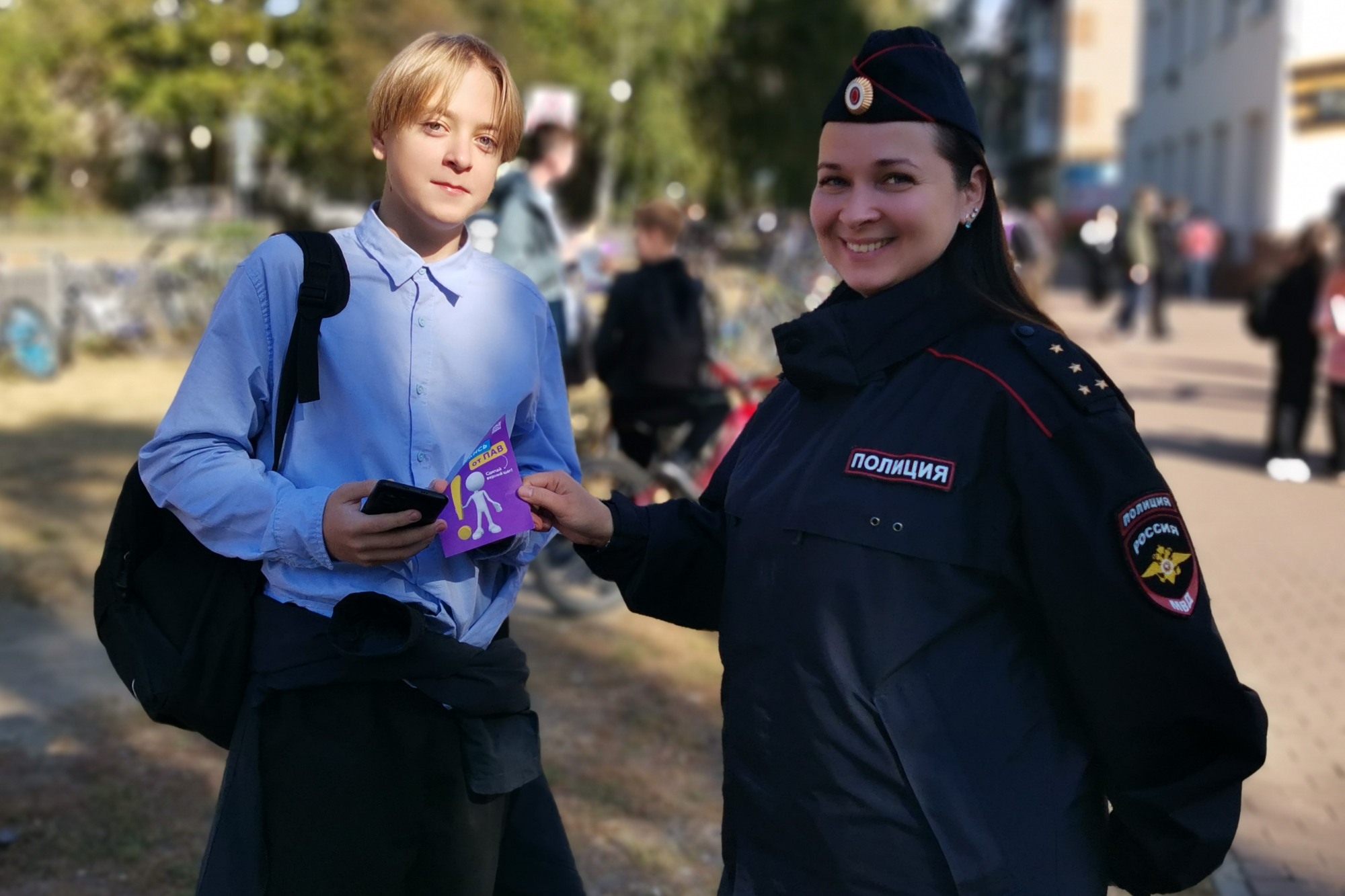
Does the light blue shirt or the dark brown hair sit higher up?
the dark brown hair

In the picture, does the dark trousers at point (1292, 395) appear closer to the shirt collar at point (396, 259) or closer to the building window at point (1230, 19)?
the shirt collar at point (396, 259)

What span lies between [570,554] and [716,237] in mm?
16257

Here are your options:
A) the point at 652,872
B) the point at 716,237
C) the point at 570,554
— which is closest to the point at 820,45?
the point at 716,237

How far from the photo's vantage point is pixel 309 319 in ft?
7.23

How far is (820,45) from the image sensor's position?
106ft

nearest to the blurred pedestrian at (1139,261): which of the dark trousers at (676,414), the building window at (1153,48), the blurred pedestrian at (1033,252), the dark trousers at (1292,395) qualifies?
the blurred pedestrian at (1033,252)

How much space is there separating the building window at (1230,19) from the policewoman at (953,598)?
94.3 feet

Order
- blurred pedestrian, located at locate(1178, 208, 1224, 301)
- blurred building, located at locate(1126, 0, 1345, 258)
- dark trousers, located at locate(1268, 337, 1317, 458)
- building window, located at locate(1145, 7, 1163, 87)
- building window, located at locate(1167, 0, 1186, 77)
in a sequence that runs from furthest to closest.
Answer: building window, located at locate(1145, 7, 1163, 87), building window, located at locate(1167, 0, 1186, 77), blurred pedestrian, located at locate(1178, 208, 1224, 301), blurred building, located at locate(1126, 0, 1345, 258), dark trousers, located at locate(1268, 337, 1317, 458)

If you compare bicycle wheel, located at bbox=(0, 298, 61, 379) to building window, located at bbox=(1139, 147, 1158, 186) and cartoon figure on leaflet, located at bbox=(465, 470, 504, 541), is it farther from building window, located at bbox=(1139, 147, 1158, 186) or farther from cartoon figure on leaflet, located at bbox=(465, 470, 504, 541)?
building window, located at bbox=(1139, 147, 1158, 186)

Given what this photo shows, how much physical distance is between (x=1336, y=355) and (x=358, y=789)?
30.4ft

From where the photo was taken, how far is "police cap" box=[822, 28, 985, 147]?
1.97 metres

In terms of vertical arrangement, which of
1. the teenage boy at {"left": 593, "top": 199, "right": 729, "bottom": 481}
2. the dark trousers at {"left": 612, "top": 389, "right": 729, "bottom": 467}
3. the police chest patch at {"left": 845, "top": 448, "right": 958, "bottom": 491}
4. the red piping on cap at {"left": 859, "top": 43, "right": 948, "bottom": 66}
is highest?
the red piping on cap at {"left": 859, "top": 43, "right": 948, "bottom": 66}

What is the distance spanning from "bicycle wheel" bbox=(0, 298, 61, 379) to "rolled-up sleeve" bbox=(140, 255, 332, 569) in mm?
12294

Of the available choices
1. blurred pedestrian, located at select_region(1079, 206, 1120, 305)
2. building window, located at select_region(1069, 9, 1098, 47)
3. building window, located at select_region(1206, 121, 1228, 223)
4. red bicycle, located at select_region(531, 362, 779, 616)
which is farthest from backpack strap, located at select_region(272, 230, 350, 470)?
building window, located at select_region(1069, 9, 1098, 47)
